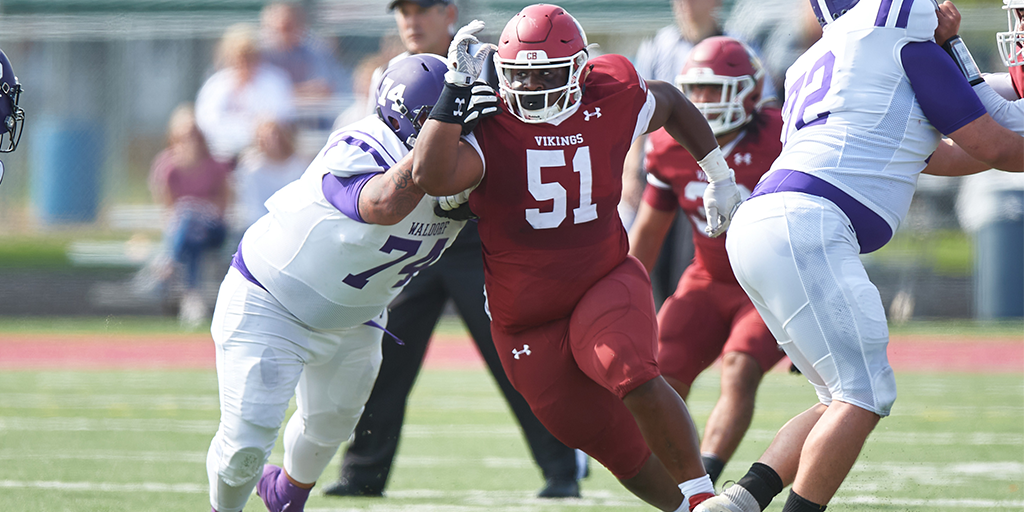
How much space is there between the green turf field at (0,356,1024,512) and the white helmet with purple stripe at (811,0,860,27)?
1921mm

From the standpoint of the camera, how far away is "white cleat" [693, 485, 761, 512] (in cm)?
303

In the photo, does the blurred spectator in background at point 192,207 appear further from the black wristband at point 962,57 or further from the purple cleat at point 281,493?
the black wristband at point 962,57

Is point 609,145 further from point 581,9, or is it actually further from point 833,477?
point 581,9

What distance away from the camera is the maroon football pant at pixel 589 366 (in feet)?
11.1

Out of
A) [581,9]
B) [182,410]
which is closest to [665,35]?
[182,410]

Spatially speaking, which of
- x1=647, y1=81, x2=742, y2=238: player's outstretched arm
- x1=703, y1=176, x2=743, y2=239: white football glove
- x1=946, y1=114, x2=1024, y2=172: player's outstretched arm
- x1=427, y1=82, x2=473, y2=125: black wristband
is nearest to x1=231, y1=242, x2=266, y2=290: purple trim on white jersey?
x1=427, y1=82, x2=473, y2=125: black wristband

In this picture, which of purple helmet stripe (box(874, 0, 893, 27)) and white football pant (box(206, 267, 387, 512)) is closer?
purple helmet stripe (box(874, 0, 893, 27))

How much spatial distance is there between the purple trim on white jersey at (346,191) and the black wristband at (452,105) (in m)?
0.35

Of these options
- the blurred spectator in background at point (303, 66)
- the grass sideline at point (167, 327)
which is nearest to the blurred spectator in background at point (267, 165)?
the blurred spectator in background at point (303, 66)

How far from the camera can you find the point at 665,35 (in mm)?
6594

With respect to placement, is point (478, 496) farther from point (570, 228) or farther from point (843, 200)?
→ point (843, 200)

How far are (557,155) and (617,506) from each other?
5.40 feet

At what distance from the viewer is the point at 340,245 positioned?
3.35m

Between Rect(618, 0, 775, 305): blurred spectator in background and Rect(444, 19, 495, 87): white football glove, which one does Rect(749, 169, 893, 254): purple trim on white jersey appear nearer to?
Rect(444, 19, 495, 87): white football glove
